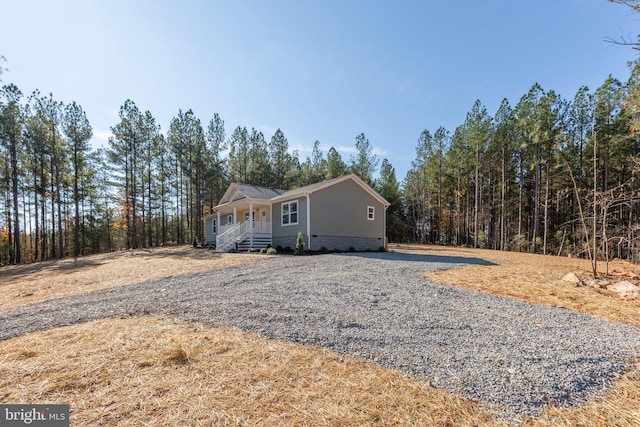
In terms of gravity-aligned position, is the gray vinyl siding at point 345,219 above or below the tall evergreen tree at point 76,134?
below

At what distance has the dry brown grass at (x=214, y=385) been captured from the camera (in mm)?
2020

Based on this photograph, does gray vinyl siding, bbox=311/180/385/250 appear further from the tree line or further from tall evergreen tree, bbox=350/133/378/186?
tall evergreen tree, bbox=350/133/378/186

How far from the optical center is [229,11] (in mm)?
8867

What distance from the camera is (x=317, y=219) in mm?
15750

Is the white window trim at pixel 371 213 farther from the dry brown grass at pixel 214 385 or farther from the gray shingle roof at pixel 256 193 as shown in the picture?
the dry brown grass at pixel 214 385

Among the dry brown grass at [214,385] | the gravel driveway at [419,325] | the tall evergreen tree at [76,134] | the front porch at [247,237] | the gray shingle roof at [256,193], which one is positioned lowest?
the gravel driveway at [419,325]

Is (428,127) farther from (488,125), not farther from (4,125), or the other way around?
(4,125)

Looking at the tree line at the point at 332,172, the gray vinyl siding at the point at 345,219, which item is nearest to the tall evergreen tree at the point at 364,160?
the tree line at the point at 332,172

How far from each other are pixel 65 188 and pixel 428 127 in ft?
121

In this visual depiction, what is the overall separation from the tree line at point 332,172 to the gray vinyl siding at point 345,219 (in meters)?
10.1

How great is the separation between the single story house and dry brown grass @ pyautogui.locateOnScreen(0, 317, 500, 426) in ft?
39.9

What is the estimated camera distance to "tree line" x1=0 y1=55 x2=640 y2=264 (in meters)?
19.3

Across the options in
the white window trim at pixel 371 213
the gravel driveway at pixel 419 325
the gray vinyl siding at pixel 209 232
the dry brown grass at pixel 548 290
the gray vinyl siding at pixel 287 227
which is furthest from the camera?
the gray vinyl siding at pixel 209 232

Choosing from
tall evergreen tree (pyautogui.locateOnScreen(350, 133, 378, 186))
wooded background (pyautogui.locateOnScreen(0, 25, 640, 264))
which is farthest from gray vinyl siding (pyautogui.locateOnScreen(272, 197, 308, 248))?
tall evergreen tree (pyautogui.locateOnScreen(350, 133, 378, 186))
